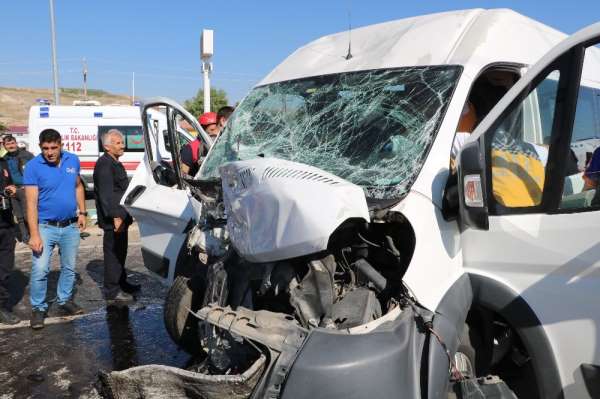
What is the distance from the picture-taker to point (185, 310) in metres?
3.46

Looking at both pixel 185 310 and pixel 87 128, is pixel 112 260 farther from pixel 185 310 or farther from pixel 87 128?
pixel 87 128

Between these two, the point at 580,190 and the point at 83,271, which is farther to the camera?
the point at 83,271

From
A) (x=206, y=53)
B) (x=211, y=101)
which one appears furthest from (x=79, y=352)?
(x=211, y=101)

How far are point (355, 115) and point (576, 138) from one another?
123 cm

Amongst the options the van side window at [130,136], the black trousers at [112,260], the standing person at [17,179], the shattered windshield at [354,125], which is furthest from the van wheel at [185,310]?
the van side window at [130,136]

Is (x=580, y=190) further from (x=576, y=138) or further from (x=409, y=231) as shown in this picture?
(x=409, y=231)

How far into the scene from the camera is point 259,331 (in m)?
2.36

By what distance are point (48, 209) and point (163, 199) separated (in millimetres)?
1779

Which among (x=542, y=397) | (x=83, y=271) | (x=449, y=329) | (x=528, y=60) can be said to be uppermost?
(x=528, y=60)

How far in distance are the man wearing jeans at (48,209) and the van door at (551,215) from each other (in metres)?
4.03

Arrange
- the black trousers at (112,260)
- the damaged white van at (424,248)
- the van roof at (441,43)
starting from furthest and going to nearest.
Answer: the black trousers at (112,260)
the van roof at (441,43)
the damaged white van at (424,248)

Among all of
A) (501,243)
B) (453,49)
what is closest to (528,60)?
(453,49)

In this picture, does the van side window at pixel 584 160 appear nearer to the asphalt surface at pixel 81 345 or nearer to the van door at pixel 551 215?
the van door at pixel 551 215

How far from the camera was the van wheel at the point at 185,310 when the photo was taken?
3.47 metres
